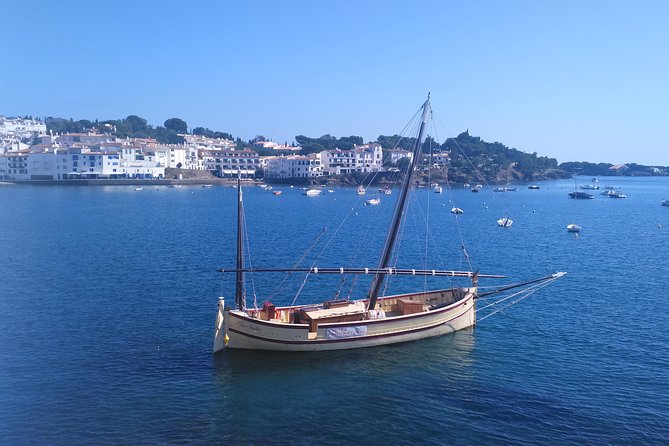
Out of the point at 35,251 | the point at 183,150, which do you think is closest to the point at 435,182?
the point at 183,150

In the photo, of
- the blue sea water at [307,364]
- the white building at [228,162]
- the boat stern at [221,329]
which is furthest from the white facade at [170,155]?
the boat stern at [221,329]

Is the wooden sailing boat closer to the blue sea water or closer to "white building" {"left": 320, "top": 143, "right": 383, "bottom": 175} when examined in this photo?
the blue sea water

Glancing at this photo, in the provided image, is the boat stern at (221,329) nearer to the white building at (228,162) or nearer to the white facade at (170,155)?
the white facade at (170,155)

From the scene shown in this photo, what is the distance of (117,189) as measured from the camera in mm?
142750

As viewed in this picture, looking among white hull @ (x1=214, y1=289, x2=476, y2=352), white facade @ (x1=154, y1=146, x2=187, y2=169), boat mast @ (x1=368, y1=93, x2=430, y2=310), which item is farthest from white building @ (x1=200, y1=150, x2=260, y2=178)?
white hull @ (x1=214, y1=289, x2=476, y2=352)

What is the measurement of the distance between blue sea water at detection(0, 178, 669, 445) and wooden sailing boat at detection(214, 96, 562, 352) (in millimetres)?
611

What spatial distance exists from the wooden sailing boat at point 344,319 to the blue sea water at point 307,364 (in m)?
0.61

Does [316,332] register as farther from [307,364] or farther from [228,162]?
[228,162]

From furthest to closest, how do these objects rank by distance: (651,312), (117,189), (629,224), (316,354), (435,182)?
1. (435,182)
2. (117,189)
3. (629,224)
4. (651,312)
5. (316,354)

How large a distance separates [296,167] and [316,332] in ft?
527

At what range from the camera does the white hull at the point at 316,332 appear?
25.2m

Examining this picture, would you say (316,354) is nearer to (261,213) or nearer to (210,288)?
(210,288)

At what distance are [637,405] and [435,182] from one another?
164 m

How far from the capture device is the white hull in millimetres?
25203
